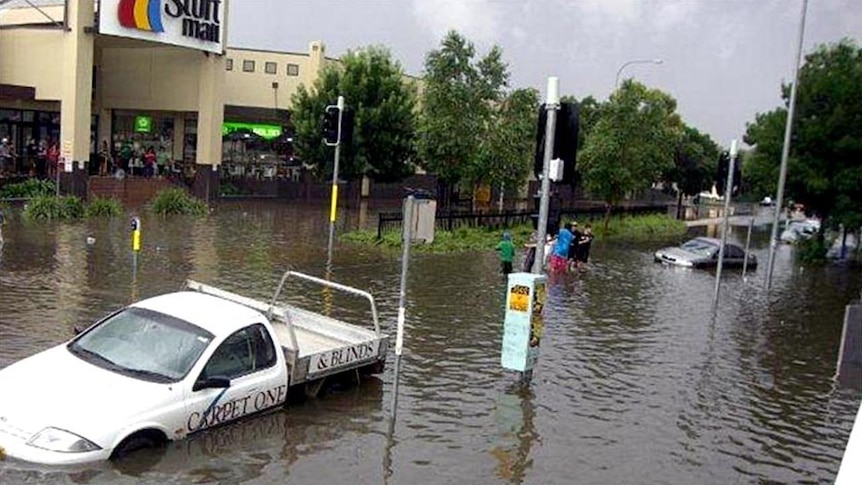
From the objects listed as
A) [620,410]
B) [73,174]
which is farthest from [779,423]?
[73,174]

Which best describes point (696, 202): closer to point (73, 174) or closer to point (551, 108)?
point (73, 174)

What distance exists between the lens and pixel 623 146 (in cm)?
3953

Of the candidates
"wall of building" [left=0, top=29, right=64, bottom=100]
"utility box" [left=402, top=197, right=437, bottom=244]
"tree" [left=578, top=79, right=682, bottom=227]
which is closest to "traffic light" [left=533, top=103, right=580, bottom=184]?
"utility box" [left=402, top=197, right=437, bottom=244]

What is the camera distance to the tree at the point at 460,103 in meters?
31.1

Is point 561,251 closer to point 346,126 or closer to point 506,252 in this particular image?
point 506,252

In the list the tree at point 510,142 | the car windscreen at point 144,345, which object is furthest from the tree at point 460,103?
the car windscreen at point 144,345

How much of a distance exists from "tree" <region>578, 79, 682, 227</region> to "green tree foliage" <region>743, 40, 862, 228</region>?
6.93 meters

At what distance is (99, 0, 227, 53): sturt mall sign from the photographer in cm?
3322

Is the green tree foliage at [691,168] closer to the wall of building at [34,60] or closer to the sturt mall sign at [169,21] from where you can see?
the sturt mall sign at [169,21]

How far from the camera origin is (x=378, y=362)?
38.6ft

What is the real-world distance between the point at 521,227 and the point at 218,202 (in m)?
13.5

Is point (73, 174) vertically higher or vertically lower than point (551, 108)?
lower

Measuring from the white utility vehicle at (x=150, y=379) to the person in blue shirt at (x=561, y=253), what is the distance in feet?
47.2

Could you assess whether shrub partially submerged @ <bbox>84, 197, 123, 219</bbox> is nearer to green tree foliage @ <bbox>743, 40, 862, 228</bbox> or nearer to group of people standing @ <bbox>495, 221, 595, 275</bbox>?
group of people standing @ <bbox>495, 221, 595, 275</bbox>
